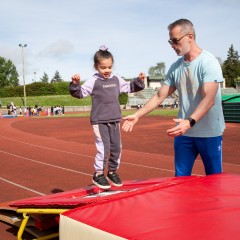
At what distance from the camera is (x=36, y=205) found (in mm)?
3506

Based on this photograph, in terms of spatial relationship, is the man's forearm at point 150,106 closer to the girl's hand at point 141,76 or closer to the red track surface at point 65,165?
the girl's hand at point 141,76

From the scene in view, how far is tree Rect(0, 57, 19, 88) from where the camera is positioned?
303 feet

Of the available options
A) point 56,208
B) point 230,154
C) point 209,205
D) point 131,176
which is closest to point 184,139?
point 209,205

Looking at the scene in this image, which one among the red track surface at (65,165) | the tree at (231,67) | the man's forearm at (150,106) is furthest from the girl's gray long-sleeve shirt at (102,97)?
the tree at (231,67)

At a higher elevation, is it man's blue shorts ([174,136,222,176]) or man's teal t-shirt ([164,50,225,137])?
man's teal t-shirt ([164,50,225,137])

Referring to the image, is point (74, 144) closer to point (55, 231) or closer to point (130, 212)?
point (55, 231)

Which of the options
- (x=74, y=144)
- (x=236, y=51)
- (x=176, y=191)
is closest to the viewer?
(x=176, y=191)

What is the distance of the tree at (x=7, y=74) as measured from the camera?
303 feet

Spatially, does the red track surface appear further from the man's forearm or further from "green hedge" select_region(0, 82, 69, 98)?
"green hedge" select_region(0, 82, 69, 98)

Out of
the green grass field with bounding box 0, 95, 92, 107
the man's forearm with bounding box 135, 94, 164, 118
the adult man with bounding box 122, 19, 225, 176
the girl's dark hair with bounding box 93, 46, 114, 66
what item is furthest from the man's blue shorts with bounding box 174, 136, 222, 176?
the green grass field with bounding box 0, 95, 92, 107

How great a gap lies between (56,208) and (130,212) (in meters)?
0.99

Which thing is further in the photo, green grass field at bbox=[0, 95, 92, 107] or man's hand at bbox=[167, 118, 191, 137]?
green grass field at bbox=[0, 95, 92, 107]

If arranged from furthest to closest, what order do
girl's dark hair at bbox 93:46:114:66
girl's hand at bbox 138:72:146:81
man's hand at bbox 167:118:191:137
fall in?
girl's hand at bbox 138:72:146:81, girl's dark hair at bbox 93:46:114:66, man's hand at bbox 167:118:191:137

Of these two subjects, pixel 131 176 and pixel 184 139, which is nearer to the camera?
pixel 184 139
